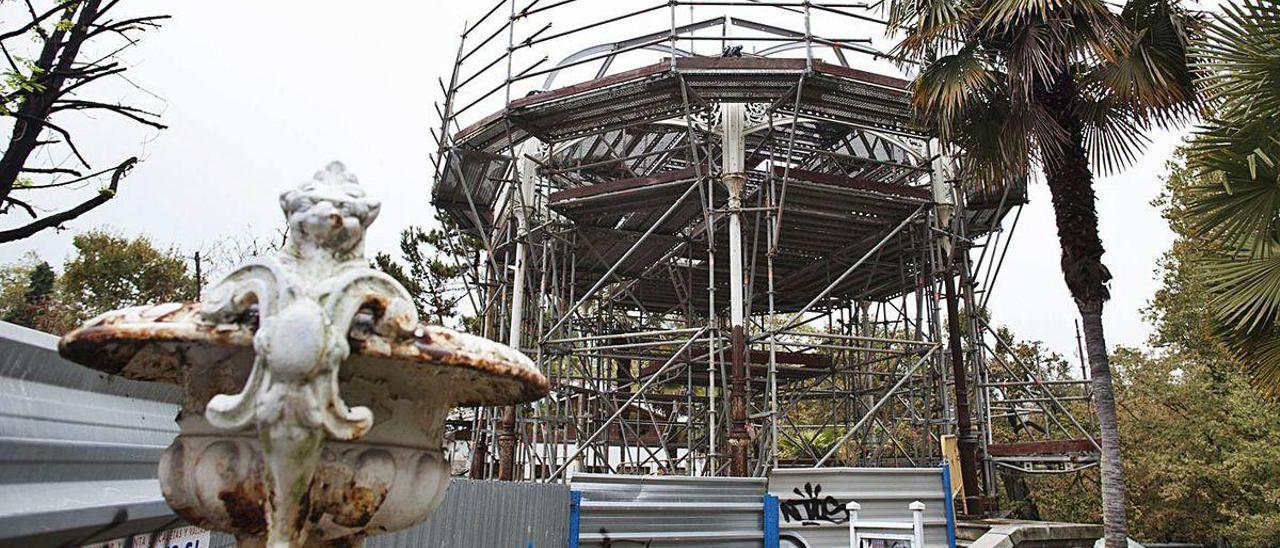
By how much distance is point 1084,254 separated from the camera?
772 cm

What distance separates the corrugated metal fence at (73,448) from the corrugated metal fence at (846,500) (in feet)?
21.1

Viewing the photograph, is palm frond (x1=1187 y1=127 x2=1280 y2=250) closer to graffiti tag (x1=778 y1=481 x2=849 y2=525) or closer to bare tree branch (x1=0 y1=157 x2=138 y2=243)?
graffiti tag (x1=778 y1=481 x2=849 y2=525)

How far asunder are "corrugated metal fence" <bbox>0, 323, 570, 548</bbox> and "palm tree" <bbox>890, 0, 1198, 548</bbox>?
24.1ft

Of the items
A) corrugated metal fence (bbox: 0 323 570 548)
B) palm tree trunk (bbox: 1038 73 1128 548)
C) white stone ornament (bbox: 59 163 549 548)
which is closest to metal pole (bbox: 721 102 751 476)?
palm tree trunk (bbox: 1038 73 1128 548)

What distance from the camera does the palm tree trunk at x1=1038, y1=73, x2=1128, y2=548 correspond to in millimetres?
7352

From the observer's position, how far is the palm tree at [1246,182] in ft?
19.4

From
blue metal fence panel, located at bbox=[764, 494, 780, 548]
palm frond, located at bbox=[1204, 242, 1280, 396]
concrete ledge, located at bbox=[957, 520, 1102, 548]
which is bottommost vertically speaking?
concrete ledge, located at bbox=[957, 520, 1102, 548]

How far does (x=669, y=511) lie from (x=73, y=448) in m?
6.01

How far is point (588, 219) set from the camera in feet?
44.9

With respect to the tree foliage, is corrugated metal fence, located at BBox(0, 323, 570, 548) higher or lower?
lower

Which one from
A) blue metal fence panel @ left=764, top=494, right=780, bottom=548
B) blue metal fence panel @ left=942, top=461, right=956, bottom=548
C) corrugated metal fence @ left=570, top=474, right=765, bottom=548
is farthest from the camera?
blue metal fence panel @ left=942, top=461, right=956, bottom=548

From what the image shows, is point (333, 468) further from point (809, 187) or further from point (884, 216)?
point (884, 216)

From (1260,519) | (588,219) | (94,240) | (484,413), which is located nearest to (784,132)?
(588,219)

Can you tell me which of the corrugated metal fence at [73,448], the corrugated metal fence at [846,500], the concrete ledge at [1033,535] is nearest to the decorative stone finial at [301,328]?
the corrugated metal fence at [73,448]
